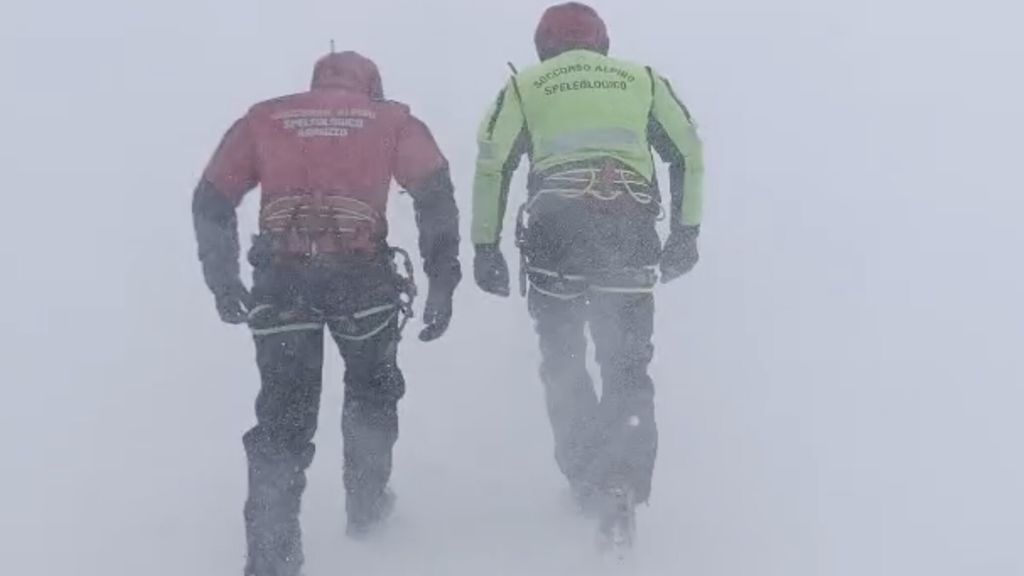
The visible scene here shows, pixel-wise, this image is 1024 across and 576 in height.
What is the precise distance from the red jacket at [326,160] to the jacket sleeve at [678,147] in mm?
1036

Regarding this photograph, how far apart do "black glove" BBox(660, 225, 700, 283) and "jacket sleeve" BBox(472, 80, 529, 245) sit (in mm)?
724

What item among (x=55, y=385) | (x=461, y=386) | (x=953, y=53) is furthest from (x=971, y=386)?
(x=953, y=53)

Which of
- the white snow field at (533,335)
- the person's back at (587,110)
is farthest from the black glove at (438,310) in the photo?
the white snow field at (533,335)

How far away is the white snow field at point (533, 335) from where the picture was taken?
582 centimetres

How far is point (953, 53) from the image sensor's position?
12.5 m

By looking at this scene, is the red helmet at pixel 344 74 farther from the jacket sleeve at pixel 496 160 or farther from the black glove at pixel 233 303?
the black glove at pixel 233 303

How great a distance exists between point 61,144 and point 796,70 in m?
6.01

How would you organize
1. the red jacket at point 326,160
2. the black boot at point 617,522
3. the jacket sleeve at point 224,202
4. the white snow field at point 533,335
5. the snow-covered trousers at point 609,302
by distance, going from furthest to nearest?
the white snow field at point 533,335 < the snow-covered trousers at point 609,302 < the black boot at point 617,522 < the jacket sleeve at point 224,202 < the red jacket at point 326,160

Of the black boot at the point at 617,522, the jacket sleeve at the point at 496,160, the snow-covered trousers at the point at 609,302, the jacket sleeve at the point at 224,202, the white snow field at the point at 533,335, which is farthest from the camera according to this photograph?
the white snow field at the point at 533,335

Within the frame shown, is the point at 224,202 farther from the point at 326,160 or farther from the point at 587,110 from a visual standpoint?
the point at 587,110

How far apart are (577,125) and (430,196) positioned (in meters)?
0.70

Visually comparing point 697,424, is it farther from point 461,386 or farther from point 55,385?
point 55,385

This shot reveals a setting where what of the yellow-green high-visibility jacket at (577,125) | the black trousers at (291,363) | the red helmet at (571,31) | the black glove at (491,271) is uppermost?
the red helmet at (571,31)

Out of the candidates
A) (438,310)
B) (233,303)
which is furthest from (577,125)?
(233,303)
